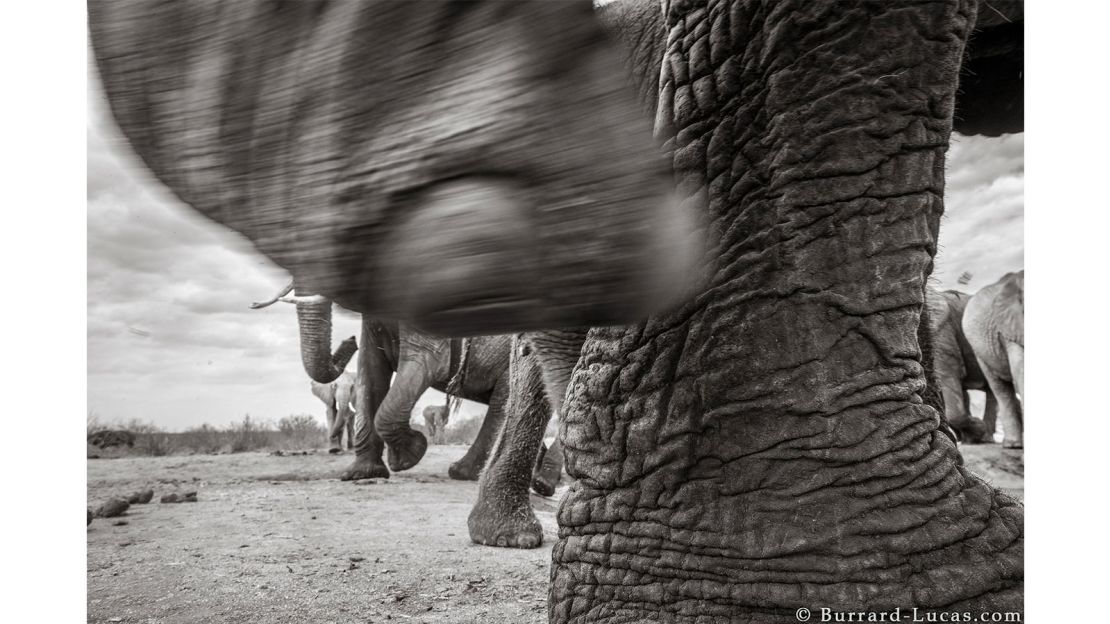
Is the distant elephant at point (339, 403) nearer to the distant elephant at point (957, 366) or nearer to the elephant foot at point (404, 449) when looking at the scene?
the elephant foot at point (404, 449)

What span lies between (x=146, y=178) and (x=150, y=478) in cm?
300

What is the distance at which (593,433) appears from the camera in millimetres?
747

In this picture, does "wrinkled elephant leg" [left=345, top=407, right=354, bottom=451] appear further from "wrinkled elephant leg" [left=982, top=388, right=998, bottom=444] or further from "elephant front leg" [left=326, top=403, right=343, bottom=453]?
"wrinkled elephant leg" [left=982, top=388, right=998, bottom=444]

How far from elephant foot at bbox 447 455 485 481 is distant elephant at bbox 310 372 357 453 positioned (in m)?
3.11

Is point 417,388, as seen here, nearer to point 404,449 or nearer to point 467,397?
point 404,449

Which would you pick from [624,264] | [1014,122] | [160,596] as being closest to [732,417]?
[624,264]

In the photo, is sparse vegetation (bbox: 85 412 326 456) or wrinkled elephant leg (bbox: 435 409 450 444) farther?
wrinkled elephant leg (bbox: 435 409 450 444)

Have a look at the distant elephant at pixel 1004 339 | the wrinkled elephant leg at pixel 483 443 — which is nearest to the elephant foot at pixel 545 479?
the wrinkled elephant leg at pixel 483 443

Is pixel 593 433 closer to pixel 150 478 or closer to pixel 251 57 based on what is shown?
pixel 251 57

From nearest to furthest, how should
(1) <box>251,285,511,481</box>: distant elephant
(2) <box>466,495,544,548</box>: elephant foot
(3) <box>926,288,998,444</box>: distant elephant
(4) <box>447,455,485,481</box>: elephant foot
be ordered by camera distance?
(2) <box>466,495,544,548</box>: elephant foot → (1) <box>251,285,511,481</box>: distant elephant → (4) <box>447,455,485,481</box>: elephant foot → (3) <box>926,288,998,444</box>: distant elephant

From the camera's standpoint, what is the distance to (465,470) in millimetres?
3367

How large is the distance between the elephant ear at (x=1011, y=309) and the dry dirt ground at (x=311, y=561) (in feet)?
1.71

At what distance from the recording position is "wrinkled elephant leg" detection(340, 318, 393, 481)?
3301mm

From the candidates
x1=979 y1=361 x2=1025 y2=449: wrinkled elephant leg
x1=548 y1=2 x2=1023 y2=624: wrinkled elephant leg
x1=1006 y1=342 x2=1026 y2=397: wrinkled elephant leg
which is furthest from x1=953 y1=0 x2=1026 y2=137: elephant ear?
x1=979 y1=361 x2=1025 y2=449: wrinkled elephant leg
